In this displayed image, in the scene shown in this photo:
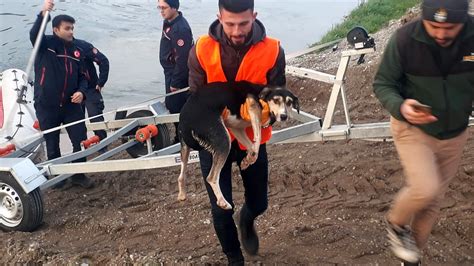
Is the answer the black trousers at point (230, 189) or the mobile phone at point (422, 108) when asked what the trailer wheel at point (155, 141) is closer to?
the black trousers at point (230, 189)

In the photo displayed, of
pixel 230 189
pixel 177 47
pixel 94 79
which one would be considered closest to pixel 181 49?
pixel 177 47

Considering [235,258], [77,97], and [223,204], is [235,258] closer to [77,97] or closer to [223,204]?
[223,204]

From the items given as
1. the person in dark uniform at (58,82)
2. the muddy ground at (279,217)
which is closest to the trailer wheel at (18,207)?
the muddy ground at (279,217)

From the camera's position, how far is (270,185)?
5.95m

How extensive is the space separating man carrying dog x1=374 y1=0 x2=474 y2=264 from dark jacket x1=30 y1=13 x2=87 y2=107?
13.7 ft

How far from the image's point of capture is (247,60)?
3.37 metres

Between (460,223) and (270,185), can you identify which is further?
(270,185)

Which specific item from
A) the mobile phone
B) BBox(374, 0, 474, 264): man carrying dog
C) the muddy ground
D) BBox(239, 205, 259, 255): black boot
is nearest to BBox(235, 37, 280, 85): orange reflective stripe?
BBox(374, 0, 474, 264): man carrying dog

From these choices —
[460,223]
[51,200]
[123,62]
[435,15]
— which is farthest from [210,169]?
[123,62]

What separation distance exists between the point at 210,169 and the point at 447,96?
150 cm

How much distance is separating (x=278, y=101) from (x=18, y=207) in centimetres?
336

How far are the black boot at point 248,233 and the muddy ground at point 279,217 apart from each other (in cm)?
15

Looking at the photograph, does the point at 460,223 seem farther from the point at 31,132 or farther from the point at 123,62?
the point at 123,62

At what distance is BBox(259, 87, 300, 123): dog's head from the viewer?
10.6ft
